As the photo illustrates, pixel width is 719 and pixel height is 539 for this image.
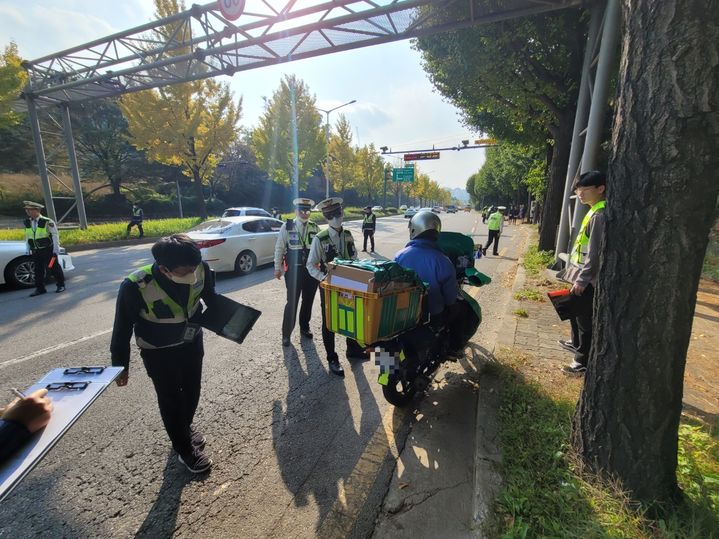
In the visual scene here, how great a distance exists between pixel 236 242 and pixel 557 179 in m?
8.86

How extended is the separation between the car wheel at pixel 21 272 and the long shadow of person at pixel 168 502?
23.3 feet

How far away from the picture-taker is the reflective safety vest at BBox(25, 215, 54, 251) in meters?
6.32

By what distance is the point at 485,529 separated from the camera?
67.8 inches

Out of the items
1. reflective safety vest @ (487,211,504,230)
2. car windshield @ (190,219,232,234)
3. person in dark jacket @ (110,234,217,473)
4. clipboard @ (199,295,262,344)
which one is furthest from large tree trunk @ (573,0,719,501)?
reflective safety vest @ (487,211,504,230)

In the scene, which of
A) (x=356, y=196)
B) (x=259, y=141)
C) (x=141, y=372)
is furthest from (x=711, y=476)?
(x=356, y=196)

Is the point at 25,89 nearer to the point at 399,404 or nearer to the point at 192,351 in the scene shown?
the point at 192,351

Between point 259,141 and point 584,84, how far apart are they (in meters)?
22.6

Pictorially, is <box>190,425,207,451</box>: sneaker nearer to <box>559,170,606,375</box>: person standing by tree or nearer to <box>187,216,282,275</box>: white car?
<box>559,170,606,375</box>: person standing by tree

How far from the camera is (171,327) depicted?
212 cm

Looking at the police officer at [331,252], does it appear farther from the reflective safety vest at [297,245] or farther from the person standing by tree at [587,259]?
the person standing by tree at [587,259]

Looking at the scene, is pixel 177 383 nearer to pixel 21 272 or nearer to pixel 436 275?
pixel 436 275

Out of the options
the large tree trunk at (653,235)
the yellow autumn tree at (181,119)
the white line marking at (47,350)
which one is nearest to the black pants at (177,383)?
the large tree trunk at (653,235)

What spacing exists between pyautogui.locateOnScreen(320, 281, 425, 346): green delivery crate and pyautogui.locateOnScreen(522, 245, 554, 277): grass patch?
250 inches

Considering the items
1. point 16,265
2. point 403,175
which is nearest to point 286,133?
point 403,175
